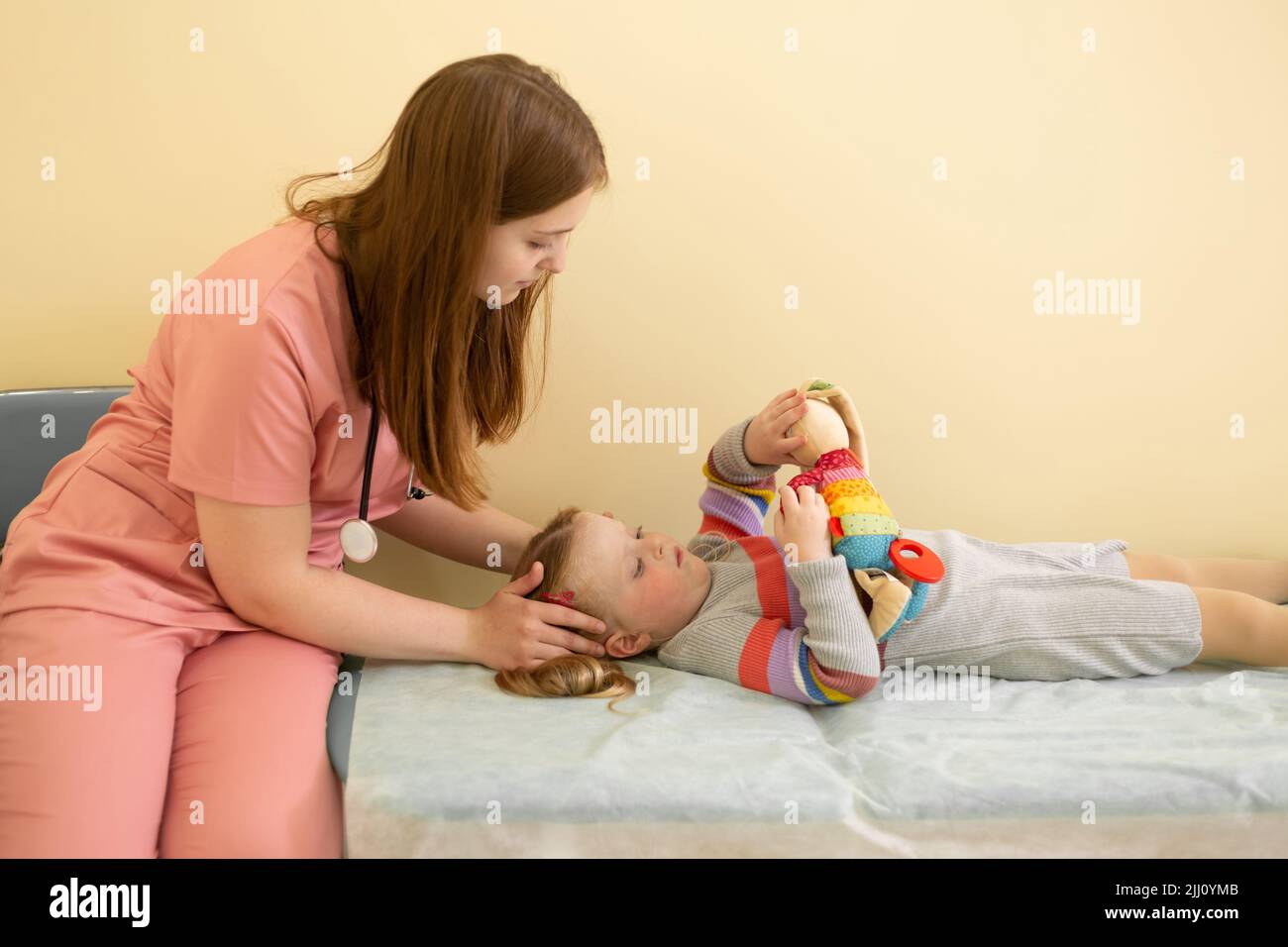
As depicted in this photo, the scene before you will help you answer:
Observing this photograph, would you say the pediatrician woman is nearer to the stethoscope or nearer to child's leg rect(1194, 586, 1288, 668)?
the stethoscope

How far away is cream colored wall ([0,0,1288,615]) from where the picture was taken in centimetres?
185

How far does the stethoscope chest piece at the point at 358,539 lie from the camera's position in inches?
56.6

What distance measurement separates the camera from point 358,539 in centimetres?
144

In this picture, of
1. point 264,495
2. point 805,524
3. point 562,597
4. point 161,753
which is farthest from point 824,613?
point 161,753

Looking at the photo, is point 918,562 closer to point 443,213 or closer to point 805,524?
point 805,524

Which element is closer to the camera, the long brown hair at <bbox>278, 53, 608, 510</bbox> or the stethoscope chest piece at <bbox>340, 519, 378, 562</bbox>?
the long brown hair at <bbox>278, 53, 608, 510</bbox>

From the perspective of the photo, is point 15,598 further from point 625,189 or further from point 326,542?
point 625,189

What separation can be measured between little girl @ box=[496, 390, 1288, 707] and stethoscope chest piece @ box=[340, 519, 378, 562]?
26cm

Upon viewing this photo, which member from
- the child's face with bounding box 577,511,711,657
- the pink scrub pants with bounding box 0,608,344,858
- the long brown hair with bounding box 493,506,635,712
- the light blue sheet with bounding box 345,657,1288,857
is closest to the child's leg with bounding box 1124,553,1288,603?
the light blue sheet with bounding box 345,657,1288,857

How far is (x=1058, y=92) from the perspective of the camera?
198 cm

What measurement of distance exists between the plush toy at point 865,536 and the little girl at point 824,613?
0.07ft

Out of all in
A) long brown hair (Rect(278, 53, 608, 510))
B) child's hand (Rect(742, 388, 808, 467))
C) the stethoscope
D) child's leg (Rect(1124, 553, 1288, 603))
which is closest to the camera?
long brown hair (Rect(278, 53, 608, 510))
